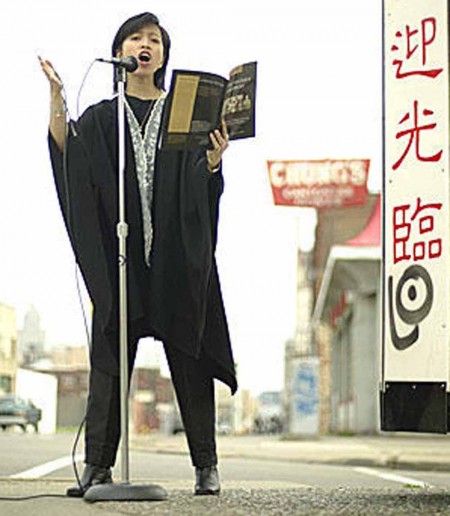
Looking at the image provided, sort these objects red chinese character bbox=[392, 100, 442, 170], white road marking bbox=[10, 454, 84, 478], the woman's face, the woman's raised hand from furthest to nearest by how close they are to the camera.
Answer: white road marking bbox=[10, 454, 84, 478] < the woman's face < the woman's raised hand < red chinese character bbox=[392, 100, 442, 170]

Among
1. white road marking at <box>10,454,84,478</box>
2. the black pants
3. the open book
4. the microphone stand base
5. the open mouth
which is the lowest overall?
white road marking at <box>10,454,84,478</box>

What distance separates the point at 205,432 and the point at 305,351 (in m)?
81.3

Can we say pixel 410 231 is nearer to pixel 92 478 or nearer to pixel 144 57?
pixel 144 57

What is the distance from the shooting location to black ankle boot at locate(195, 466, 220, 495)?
6332 mm

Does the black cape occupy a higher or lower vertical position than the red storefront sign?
lower

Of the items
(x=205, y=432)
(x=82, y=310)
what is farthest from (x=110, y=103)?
(x=205, y=432)

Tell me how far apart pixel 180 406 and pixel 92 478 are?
535 mm

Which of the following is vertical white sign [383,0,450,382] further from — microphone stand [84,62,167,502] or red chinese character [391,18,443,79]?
microphone stand [84,62,167,502]

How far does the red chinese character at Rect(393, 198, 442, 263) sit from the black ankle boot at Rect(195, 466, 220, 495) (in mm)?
1376

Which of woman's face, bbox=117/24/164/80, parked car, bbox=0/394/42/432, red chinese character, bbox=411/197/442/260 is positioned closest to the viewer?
red chinese character, bbox=411/197/442/260

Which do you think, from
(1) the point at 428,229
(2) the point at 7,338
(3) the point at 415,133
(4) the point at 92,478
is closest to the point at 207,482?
(4) the point at 92,478

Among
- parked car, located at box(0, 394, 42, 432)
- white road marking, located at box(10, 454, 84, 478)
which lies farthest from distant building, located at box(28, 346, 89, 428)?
white road marking, located at box(10, 454, 84, 478)

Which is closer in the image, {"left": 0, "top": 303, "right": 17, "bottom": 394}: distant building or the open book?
the open book

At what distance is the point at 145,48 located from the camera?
252 inches
